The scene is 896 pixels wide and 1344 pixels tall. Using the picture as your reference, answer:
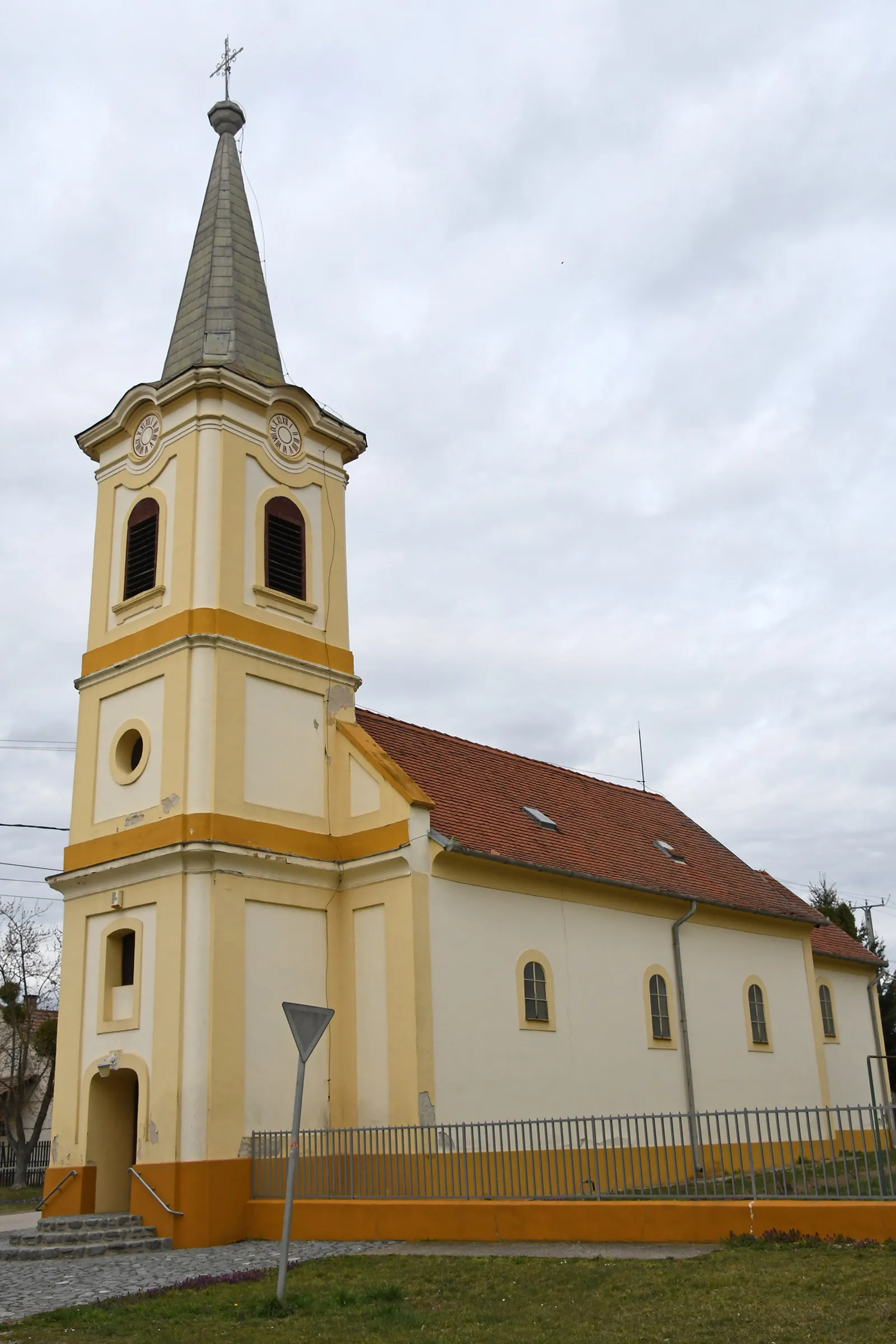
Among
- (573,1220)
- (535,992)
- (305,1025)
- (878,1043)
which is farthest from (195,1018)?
(878,1043)

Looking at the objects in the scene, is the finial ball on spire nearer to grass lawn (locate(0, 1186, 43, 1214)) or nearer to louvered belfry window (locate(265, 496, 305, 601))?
louvered belfry window (locate(265, 496, 305, 601))

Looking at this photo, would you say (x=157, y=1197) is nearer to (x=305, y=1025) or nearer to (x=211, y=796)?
(x=211, y=796)

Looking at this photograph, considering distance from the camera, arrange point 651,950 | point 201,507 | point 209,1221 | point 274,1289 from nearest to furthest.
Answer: point 274,1289, point 209,1221, point 201,507, point 651,950

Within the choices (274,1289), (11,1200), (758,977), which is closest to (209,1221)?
(274,1289)

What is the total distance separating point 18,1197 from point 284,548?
2018 centimetres

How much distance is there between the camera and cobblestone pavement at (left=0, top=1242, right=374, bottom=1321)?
12.7m

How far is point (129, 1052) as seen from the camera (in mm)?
18578

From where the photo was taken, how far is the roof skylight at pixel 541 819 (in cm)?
2470

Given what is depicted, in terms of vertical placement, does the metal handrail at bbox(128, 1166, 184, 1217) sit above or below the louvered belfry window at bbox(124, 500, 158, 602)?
below

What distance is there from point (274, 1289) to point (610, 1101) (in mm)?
11007

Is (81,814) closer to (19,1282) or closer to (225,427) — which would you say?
(225,427)

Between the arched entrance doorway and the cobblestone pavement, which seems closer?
the cobblestone pavement

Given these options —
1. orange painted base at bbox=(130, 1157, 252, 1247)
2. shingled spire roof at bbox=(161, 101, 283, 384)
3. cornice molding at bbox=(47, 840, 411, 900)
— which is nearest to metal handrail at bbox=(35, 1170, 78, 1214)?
orange painted base at bbox=(130, 1157, 252, 1247)

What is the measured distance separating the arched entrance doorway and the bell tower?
4 cm
